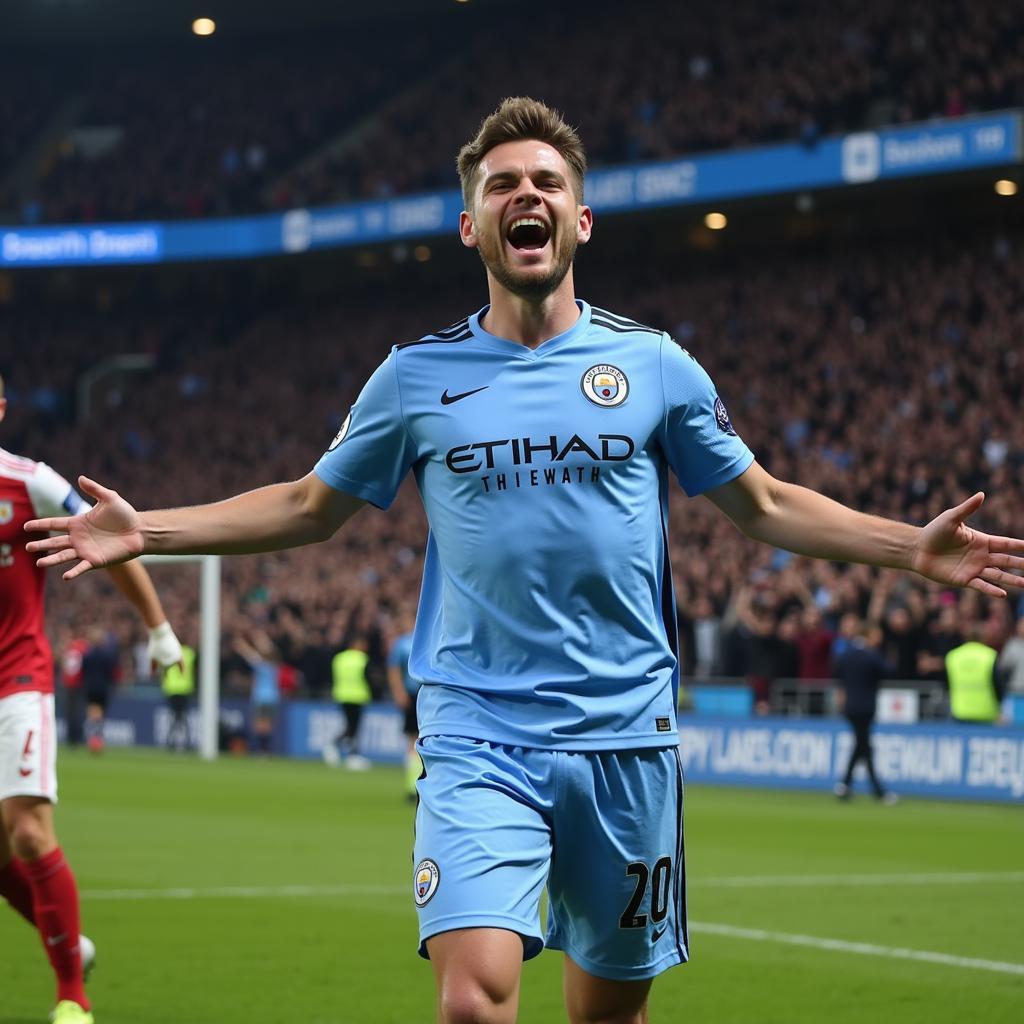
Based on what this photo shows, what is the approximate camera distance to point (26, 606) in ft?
24.7

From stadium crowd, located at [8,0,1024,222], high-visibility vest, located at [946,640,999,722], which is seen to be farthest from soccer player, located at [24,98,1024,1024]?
stadium crowd, located at [8,0,1024,222]

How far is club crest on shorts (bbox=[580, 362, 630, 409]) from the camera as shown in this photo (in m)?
4.63

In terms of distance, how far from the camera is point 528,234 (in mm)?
4613

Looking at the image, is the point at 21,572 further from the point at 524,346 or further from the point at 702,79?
the point at 702,79

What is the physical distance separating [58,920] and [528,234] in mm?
3853

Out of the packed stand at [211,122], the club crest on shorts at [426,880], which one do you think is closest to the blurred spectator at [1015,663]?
the club crest on shorts at [426,880]

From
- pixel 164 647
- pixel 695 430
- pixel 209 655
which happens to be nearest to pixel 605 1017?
pixel 695 430

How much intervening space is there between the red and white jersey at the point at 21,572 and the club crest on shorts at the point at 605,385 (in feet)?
10.8

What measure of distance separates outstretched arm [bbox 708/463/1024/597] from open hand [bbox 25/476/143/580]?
4.74 feet

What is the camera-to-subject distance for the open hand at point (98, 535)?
4598 mm

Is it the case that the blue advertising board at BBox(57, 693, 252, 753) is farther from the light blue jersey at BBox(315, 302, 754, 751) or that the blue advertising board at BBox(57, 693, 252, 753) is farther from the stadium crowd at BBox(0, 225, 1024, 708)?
the light blue jersey at BBox(315, 302, 754, 751)

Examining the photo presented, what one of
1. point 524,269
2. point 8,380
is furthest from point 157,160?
point 524,269

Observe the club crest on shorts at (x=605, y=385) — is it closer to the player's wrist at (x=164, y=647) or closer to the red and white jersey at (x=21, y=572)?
the player's wrist at (x=164, y=647)

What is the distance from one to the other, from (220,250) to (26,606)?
38677 millimetres
